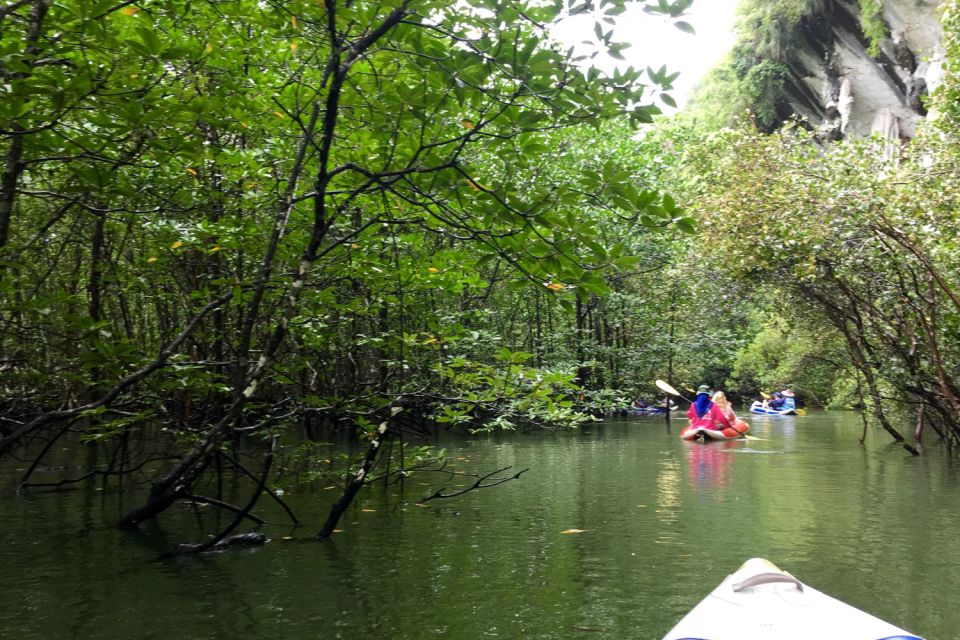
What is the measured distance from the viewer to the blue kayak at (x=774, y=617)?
3129mm

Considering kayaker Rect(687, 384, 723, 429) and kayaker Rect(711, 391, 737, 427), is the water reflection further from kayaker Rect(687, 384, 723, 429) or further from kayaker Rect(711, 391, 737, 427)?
kayaker Rect(711, 391, 737, 427)

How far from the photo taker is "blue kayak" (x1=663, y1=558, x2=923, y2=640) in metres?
3.13

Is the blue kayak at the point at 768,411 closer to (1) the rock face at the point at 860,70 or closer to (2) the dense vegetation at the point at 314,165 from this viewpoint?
(1) the rock face at the point at 860,70

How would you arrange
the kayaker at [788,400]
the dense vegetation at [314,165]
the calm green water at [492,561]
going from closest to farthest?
the dense vegetation at [314,165] → the calm green water at [492,561] → the kayaker at [788,400]

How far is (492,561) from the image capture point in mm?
6484

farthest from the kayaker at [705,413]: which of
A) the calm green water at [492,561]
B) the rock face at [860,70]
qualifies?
the rock face at [860,70]

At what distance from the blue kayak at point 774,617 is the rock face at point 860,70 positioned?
92.6ft

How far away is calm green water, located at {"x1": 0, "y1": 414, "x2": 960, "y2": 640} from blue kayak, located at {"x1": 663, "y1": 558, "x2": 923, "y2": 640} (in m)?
1.49

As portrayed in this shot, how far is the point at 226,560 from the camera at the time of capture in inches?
250

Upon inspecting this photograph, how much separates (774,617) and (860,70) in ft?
108

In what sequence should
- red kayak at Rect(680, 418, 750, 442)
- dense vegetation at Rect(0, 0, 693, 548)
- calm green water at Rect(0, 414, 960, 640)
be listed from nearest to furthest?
dense vegetation at Rect(0, 0, 693, 548)
calm green water at Rect(0, 414, 960, 640)
red kayak at Rect(680, 418, 750, 442)

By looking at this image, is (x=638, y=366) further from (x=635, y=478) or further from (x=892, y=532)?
(x=892, y=532)

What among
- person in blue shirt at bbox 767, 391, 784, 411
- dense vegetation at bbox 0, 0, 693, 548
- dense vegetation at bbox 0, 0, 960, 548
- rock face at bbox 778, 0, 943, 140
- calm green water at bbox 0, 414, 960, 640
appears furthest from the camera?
person in blue shirt at bbox 767, 391, 784, 411

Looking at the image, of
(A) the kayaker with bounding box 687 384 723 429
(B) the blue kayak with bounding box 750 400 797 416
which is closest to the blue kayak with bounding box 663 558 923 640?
(A) the kayaker with bounding box 687 384 723 429
